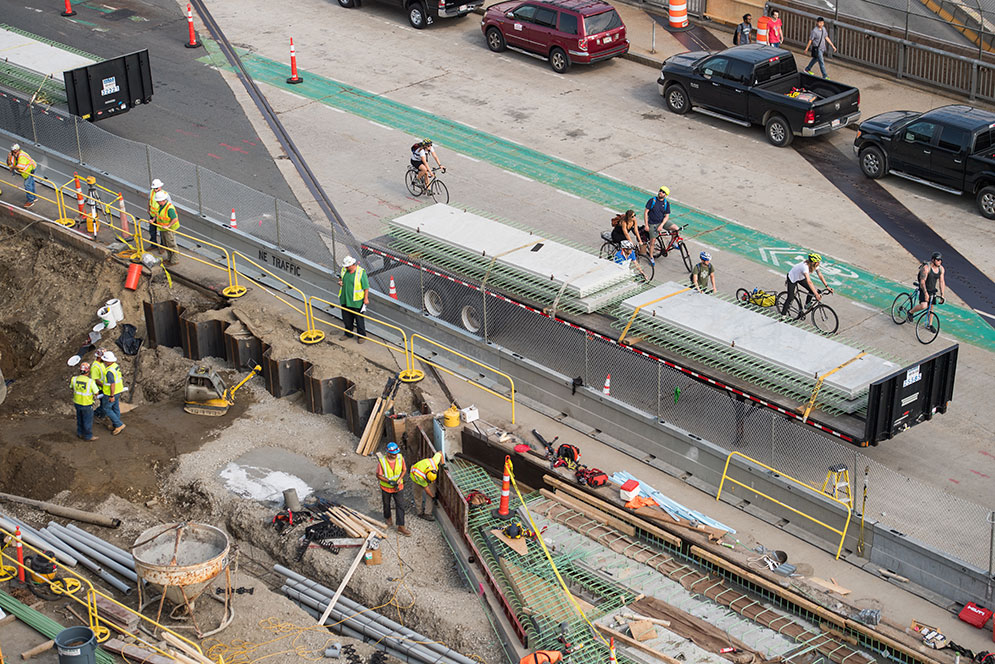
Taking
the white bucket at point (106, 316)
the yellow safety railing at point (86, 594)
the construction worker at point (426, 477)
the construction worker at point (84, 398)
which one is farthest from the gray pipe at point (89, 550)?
the white bucket at point (106, 316)

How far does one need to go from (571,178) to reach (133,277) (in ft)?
36.5

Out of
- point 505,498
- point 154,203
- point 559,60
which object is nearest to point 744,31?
point 559,60

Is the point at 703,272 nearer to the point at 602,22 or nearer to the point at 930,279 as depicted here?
the point at 930,279

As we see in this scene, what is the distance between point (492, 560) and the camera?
20469 mm

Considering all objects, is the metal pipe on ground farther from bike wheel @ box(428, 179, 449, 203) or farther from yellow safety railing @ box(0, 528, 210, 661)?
bike wheel @ box(428, 179, 449, 203)

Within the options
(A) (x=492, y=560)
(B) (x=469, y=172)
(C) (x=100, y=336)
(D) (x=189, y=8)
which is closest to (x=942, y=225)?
(B) (x=469, y=172)

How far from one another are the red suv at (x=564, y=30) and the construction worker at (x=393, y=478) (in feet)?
67.0

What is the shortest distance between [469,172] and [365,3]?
45.1ft

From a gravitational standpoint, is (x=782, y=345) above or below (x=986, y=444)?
above

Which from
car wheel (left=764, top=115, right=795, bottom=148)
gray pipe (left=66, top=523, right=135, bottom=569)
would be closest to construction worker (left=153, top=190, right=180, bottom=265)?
gray pipe (left=66, top=523, right=135, bottom=569)

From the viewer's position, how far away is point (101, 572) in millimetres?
20453

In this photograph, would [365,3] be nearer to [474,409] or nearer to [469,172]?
[469,172]

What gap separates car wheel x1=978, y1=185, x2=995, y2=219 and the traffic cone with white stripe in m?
14.9

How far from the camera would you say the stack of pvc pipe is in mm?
19000
